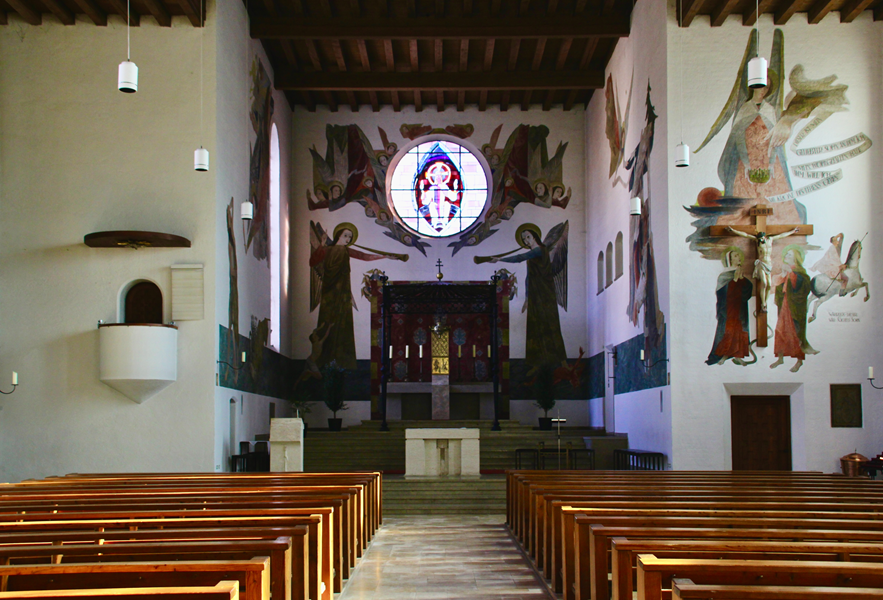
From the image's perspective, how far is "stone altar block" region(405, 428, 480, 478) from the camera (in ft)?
43.0

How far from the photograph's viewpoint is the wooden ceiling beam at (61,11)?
12.4m

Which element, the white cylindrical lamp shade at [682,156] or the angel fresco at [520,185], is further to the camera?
the angel fresco at [520,185]

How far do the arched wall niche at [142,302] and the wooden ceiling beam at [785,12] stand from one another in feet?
34.7

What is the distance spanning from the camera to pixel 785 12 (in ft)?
41.7

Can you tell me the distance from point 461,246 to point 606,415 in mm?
5578

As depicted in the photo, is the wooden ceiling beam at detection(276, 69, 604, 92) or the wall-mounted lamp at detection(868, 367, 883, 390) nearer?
the wall-mounted lamp at detection(868, 367, 883, 390)

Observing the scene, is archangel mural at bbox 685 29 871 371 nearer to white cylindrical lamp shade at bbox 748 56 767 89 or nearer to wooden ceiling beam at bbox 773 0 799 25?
wooden ceiling beam at bbox 773 0 799 25

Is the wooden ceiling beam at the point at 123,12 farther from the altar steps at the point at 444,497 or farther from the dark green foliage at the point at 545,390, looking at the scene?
the dark green foliage at the point at 545,390

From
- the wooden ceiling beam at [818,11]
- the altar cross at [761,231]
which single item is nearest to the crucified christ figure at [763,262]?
the altar cross at [761,231]

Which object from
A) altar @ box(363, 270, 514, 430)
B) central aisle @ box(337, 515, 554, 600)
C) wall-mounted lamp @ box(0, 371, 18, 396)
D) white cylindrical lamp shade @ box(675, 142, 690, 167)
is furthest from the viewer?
altar @ box(363, 270, 514, 430)

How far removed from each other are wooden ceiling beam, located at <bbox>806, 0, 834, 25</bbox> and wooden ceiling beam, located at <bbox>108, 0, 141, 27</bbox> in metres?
10.6

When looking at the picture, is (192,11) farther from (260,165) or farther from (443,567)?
(443,567)

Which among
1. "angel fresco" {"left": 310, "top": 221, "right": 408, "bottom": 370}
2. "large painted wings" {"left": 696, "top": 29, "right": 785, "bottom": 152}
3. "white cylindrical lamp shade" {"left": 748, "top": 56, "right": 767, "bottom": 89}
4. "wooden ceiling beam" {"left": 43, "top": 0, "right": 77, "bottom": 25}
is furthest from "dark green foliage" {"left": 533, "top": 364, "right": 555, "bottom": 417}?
"wooden ceiling beam" {"left": 43, "top": 0, "right": 77, "bottom": 25}

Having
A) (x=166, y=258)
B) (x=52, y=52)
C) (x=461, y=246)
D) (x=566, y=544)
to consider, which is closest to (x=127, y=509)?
(x=566, y=544)
